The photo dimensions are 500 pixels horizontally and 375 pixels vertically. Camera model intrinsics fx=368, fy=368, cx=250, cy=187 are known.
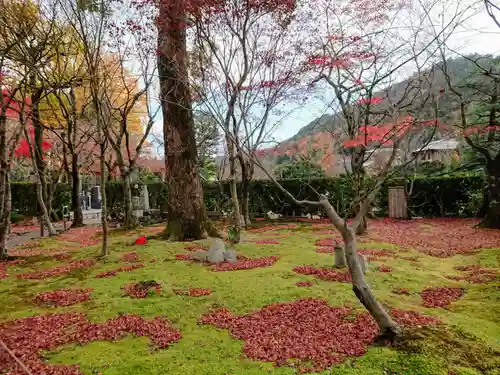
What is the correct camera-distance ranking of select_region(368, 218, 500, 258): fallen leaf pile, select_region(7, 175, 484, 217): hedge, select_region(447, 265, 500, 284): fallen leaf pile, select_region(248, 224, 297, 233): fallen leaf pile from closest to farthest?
select_region(447, 265, 500, 284): fallen leaf pile
select_region(368, 218, 500, 258): fallen leaf pile
select_region(248, 224, 297, 233): fallen leaf pile
select_region(7, 175, 484, 217): hedge

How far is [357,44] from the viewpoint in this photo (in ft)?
29.1

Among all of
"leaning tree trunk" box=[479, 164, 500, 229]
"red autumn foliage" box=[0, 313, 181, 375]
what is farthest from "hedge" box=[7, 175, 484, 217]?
"red autumn foliage" box=[0, 313, 181, 375]

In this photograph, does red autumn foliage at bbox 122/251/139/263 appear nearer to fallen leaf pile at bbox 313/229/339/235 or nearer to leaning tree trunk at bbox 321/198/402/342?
leaning tree trunk at bbox 321/198/402/342

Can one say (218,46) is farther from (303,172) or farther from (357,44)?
(303,172)

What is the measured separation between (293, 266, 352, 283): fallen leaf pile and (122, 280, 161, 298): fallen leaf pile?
2.37 m

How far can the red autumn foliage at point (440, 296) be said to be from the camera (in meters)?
4.66

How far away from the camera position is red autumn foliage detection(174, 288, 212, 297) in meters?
5.23

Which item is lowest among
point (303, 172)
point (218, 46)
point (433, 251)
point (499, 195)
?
point (433, 251)

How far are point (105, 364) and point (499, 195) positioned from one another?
11.1 metres

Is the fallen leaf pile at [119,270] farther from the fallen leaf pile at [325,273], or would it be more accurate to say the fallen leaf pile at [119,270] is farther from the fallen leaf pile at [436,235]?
the fallen leaf pile at [436,235]

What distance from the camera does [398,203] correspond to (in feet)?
48.5

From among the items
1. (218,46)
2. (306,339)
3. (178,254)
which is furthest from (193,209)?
(306,339)

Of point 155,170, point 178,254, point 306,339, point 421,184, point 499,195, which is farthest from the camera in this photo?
point 155,170

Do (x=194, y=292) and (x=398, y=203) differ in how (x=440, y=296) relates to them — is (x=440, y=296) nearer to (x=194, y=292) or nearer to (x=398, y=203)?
(x=194, y=292)
